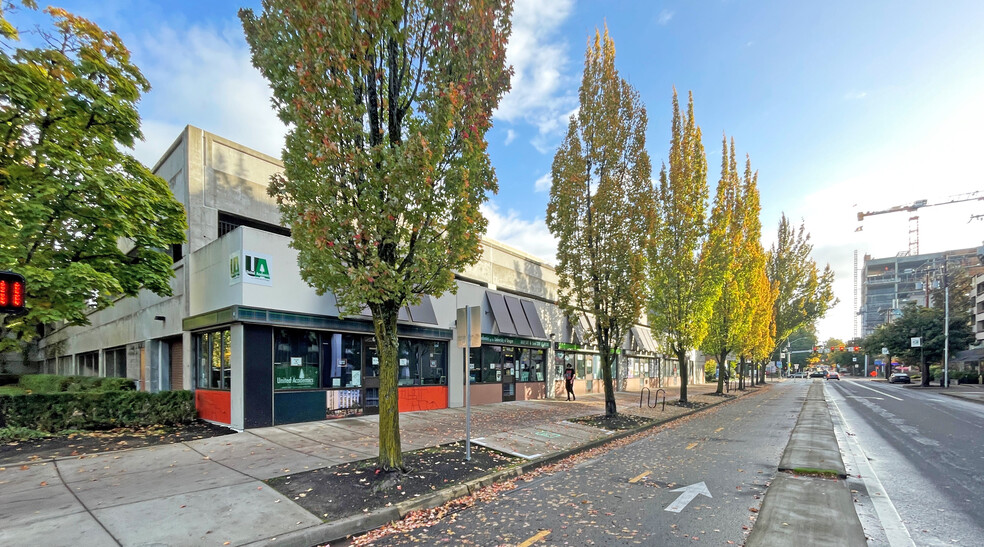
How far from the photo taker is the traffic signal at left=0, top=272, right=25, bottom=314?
5.07m

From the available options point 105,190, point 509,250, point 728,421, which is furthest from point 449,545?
point 509,250

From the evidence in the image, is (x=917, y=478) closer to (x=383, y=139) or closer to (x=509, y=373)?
(x=383, y=139)

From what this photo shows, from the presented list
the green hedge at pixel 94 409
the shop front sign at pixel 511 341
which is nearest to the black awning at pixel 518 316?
the shop front sign at pixel 511 341

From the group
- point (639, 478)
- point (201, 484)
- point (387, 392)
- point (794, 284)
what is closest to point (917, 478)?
point (639, 478)

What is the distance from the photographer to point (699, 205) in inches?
799

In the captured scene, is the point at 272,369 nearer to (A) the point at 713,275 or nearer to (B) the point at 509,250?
(B) the point at 509,250

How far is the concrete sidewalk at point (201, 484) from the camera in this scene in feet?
15.7

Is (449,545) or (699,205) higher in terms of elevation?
(699,205)

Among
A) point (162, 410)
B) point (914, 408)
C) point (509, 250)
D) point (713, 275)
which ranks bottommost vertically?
point (914, 408)

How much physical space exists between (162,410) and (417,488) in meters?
8.52

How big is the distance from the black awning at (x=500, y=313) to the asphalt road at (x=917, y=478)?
36.8 feet

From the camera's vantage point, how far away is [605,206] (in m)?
13.8

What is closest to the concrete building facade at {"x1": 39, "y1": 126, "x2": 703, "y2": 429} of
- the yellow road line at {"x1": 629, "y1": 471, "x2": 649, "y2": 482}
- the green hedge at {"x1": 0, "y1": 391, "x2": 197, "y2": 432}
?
the green hedge at {"x1": 0, "y1": 391, "x2": 197, "y2": 432}

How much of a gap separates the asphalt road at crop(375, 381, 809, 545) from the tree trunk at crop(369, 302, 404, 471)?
5.09 feet
